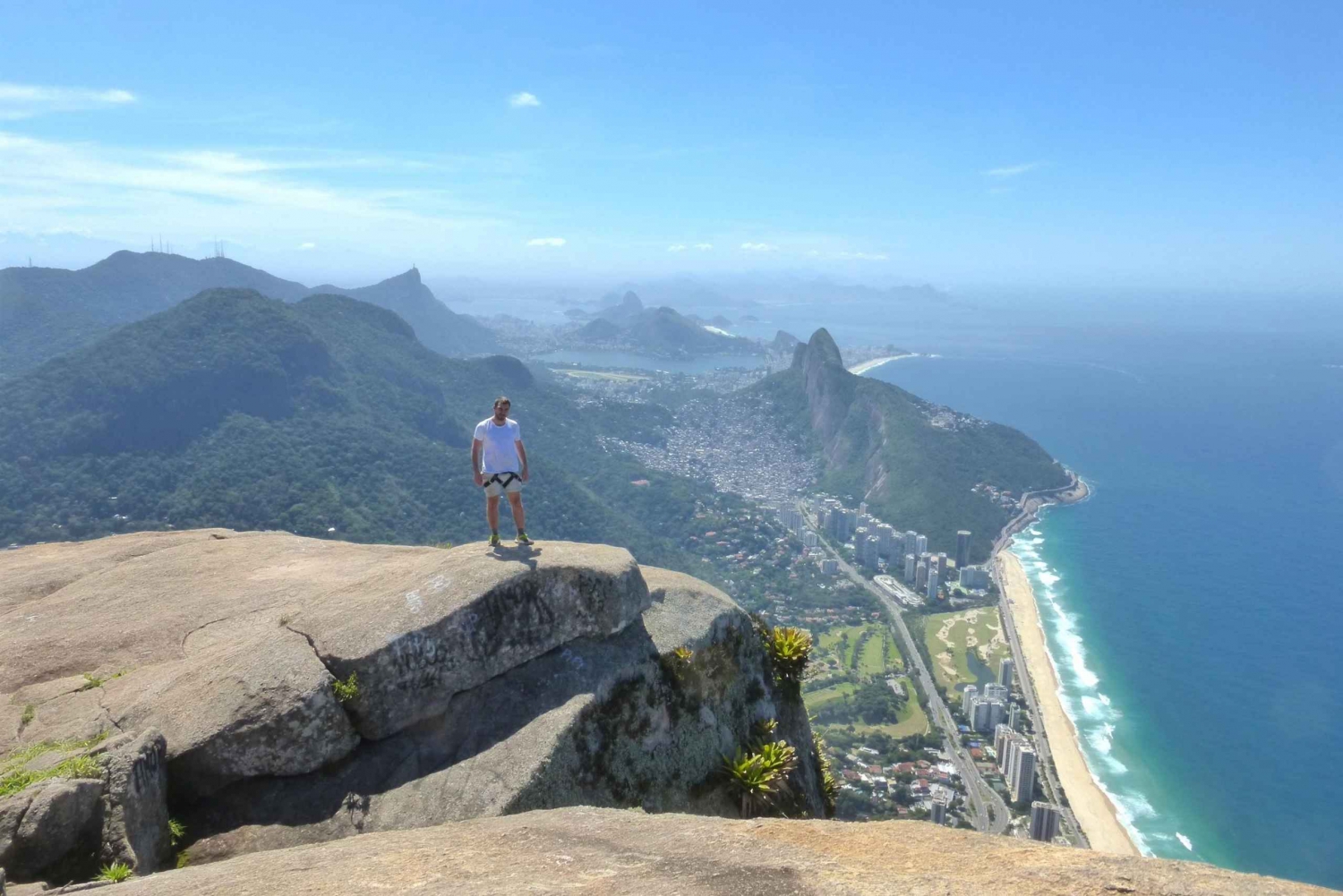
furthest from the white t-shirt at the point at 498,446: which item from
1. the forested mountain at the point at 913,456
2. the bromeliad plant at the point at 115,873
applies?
the forested mountain at the point at 913,456

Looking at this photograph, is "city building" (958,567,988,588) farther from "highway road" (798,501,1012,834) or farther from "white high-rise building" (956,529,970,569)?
"highway road" (798,501,1012,834)

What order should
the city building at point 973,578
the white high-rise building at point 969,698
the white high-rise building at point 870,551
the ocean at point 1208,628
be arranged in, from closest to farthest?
1. the ocean at point 1208,628
2. the white high-rise building at point 969,698
3. the city building at point 973,578
4. the white high-rise building at point 870,551

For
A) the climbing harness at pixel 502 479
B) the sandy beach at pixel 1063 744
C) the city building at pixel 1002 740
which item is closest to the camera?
the climbing harness at pixel 502 479

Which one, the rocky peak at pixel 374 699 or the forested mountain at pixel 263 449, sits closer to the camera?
the rocky peak at pixel 374 699

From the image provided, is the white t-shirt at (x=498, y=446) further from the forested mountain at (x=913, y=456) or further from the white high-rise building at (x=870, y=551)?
the forested mountain at (x=913, y=456)

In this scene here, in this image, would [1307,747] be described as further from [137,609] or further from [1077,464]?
[1077,464]

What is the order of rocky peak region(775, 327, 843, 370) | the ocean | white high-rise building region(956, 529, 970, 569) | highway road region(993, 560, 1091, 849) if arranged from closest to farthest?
highway road region(993, 560, 1091, 849)
the ocean
white high-rise building region(956, 529, 970, 569)
rocky peak region(775, 327, 843, 370)

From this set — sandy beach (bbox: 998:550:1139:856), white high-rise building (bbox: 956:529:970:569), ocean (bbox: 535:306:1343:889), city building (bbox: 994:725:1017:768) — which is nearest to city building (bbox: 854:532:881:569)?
white high-rise building (bbox: 956:529:970:569)

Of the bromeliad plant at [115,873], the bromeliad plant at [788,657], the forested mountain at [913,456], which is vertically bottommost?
the forested mountain at [913,456]

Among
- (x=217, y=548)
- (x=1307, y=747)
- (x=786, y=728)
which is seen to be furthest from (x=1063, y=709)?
(x=217, y=548)
